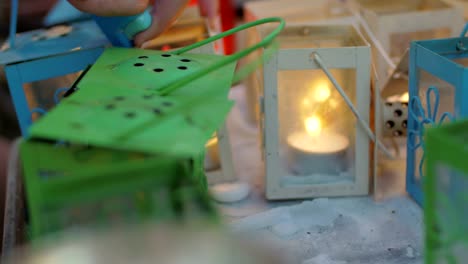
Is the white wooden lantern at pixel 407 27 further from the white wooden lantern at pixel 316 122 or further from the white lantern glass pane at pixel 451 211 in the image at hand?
the white lantern glass pane at pixel 451 211

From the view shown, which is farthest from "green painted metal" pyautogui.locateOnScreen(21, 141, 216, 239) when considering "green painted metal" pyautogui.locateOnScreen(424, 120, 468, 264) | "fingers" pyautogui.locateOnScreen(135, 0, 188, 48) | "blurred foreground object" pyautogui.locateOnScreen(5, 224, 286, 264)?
"fingers" pyautogui.locateOnScreen(135, 0, 188, 48)

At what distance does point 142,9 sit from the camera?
839mm

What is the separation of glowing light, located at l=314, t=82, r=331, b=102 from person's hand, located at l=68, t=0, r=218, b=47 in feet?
0.78

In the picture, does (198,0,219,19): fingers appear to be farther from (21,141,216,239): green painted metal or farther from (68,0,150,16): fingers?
(21,141,216,239): green painted metal

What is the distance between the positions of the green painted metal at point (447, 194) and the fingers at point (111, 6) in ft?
1.41

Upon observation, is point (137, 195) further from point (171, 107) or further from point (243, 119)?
point (243, 119)

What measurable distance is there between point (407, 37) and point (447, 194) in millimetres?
597

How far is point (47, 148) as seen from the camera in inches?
22.9

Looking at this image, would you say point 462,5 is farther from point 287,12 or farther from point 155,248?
point 155,248

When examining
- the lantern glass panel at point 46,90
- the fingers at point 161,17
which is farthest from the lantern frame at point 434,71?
the lantern glass panel at point 46,90

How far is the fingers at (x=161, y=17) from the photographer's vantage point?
35.7 inches

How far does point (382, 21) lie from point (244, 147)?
13.5 inches

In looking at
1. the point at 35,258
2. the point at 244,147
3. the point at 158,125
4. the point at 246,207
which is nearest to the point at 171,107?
the point at 158,125

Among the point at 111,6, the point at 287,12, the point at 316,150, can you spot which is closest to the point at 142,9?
the point at 111,6
